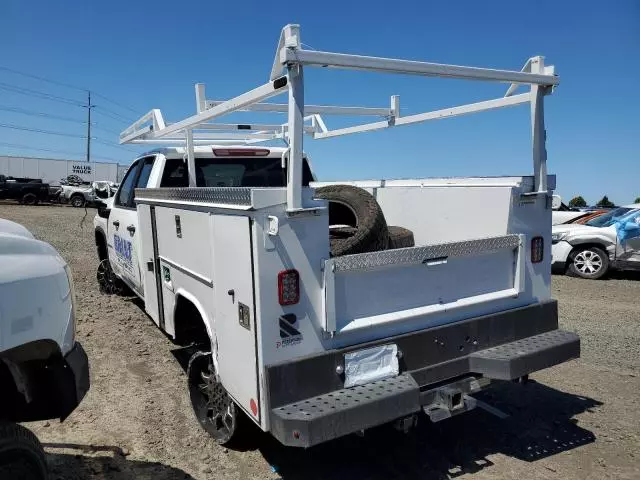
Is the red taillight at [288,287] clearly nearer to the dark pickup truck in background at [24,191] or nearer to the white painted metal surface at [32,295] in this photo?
the white painted metal surface at [32,295]

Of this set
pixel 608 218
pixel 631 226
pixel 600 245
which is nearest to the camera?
pixel 631 226

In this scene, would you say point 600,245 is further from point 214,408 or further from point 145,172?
point 214,408

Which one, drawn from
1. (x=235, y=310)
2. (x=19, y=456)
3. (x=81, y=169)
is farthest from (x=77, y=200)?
(x=19, y=456)

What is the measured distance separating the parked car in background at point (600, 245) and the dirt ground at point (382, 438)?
4.94 meters

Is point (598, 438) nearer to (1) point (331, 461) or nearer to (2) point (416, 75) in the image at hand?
(1) point (331, 461)

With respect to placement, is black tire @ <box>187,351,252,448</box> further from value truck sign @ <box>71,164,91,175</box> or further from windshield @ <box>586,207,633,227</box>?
value truck sign @ <box>71,164,91,175</box>

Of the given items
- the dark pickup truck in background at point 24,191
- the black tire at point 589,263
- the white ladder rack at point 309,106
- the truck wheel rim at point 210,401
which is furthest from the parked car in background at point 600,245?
the dark pickup truck in background at point 24,191

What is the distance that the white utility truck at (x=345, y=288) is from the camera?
2.66 meters

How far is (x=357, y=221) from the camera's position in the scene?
12.4ft

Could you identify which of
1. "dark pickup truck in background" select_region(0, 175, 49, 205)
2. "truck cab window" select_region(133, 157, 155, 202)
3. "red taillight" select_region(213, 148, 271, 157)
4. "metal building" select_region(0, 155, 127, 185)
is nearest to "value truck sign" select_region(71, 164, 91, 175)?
"metal building" select_region(0, 155, 127, 185)

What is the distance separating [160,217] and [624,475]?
379 centimetres

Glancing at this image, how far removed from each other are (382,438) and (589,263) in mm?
7877

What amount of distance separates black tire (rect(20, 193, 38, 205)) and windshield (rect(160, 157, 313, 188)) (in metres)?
30.6

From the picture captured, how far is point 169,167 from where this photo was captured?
201 inches
